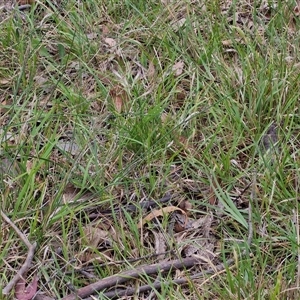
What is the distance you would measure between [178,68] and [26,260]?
1.26 meters

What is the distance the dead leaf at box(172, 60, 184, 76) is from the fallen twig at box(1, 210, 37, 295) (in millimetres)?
1139

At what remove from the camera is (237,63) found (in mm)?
2902

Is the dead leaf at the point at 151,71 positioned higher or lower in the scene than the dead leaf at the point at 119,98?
lower

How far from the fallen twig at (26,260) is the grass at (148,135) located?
3cm

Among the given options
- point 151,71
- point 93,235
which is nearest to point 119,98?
point 151,71

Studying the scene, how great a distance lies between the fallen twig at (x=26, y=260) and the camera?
2.08 metres

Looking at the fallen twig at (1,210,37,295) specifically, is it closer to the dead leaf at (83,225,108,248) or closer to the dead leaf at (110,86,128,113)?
the dead leaf at (83,225,108,248)

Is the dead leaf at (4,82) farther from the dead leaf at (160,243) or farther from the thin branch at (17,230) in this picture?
the dead leaf at (160,243)

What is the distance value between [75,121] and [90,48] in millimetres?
530

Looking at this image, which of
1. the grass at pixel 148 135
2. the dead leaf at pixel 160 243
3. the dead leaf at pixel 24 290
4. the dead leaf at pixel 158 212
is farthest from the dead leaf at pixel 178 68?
the dead leaf at pixel 24 290

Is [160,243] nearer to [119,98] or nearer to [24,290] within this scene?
[24,290]

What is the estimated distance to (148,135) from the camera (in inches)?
98.3

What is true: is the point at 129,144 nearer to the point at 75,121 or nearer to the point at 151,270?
the point at 75,121

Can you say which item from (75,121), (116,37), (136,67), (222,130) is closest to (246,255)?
(222,130)
